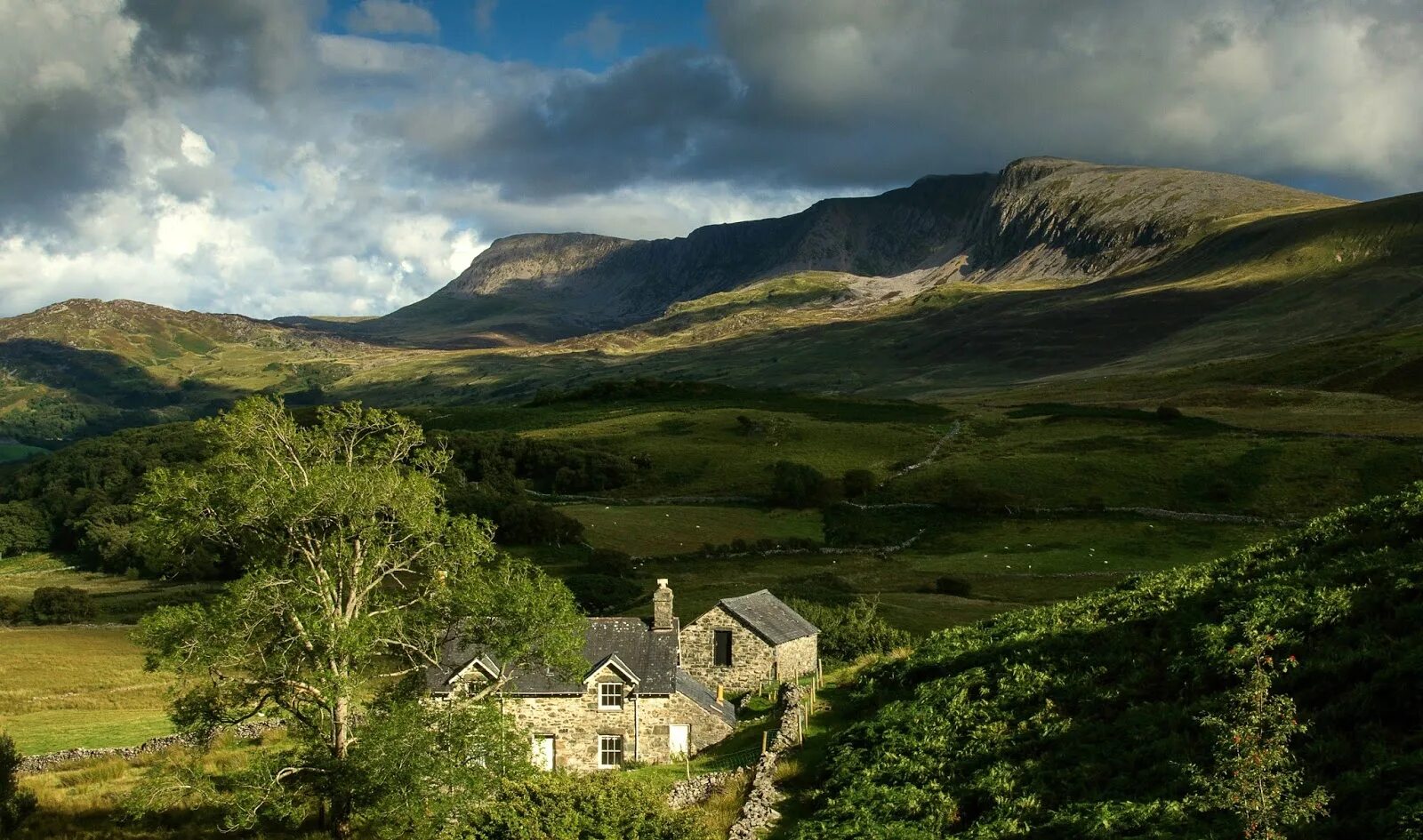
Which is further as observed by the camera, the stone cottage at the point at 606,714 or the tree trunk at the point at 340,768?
the stone cottage at the point at 606,714

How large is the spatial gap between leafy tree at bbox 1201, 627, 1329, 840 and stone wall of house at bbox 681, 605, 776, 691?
97.7 feet

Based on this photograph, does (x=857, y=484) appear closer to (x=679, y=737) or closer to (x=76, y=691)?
(x=679, y=737)

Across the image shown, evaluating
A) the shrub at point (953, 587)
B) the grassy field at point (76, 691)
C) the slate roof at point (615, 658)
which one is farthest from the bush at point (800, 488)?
the slate roof at point (615, 658)

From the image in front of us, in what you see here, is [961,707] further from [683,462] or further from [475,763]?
[683,462]

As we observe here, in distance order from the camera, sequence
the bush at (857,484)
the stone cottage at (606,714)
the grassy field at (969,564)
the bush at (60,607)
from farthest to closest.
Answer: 1. the bush at (857,484)
2. the bush at (60,607)
3. the grassy field at (969,564)
4. the stone cottage at (606,714)

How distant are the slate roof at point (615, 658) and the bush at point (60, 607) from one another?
57112 mm

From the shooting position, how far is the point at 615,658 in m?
41.9

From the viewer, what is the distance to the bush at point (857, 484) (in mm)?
115188

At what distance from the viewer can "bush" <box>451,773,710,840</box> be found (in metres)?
22.5

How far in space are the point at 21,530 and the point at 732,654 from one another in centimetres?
11719

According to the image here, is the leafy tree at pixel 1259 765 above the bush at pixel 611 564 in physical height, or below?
above

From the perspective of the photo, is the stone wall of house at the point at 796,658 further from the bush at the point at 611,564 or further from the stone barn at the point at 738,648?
the bush at the point at 611,564

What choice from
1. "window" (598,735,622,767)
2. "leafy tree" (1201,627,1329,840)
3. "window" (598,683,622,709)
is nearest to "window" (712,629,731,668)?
"window" (598,683,622,709)

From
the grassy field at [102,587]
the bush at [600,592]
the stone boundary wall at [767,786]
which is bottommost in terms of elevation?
the grassy field at [102,587]
